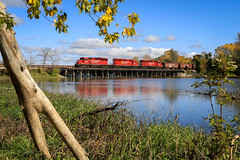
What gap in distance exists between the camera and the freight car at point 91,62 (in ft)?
165

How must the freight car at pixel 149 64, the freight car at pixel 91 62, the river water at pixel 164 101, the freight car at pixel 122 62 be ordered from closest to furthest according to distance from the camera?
the river water at pixel 164 101, the freight car at pixel 91 62, the freight car at pixel 122 62, the freight car at pixel 149 64

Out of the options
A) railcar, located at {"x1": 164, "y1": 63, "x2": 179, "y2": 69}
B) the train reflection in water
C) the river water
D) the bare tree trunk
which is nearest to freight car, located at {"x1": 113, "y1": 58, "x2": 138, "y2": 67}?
railcar, located at {"x1": 164, "y1": 63, "x2": 179, "y2": 69}

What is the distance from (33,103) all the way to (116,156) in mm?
1567

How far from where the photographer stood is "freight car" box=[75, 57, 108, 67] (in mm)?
50191

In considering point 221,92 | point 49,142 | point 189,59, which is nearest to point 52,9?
point 49,142

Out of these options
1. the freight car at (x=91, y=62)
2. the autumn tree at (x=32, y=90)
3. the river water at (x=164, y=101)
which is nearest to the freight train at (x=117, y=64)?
the freight car at (x=91, y=62)

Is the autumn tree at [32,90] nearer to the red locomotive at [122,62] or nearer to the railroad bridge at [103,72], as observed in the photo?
the railroad bridge at [103,72]

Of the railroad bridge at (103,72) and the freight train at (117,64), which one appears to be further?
the railroad bridge at (103,72)

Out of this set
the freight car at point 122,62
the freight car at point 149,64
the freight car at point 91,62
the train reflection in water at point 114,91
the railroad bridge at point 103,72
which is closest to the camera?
the train reflection in water at point 114,91

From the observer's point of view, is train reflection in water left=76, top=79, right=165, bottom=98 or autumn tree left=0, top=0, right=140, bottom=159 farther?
train reflection in water left=76, top=79, right=165, bottom=98

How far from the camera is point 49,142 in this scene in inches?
140

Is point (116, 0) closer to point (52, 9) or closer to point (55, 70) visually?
point (52, 9)

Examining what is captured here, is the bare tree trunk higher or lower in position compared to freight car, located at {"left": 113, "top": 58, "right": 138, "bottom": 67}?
lower

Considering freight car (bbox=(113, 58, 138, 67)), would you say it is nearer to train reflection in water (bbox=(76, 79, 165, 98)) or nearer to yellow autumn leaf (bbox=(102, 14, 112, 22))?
train reflection in water (bbox=(76, 79, 165, 98))
